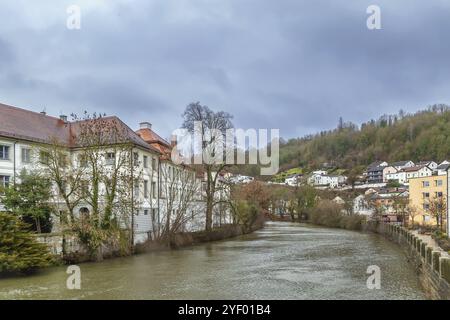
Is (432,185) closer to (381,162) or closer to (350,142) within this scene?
(381,162)

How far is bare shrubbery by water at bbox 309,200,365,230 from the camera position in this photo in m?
62.1

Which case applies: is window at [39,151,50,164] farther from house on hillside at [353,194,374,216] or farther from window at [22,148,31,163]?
house on hillside at [353,194,374,216]

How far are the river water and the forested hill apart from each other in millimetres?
105765

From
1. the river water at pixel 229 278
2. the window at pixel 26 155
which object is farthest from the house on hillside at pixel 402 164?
the window at pixel 26 155

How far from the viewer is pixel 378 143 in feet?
498

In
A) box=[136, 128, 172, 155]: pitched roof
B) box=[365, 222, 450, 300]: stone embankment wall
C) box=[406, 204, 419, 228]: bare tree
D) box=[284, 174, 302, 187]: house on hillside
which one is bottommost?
box=[406, 204, 419, 228]: bare tree

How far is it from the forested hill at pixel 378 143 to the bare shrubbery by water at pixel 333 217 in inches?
2345

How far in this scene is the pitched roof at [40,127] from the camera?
30781 mm

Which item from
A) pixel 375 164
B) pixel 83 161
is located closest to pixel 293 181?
pixel 375 164

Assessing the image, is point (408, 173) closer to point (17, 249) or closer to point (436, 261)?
point (436, 261)

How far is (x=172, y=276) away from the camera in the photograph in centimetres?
2033

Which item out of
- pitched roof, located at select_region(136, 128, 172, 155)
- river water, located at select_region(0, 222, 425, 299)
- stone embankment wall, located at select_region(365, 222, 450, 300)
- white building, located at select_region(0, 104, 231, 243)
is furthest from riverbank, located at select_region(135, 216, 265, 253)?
stone embankment wall, located at select_region(365, 222, 450, 300)
